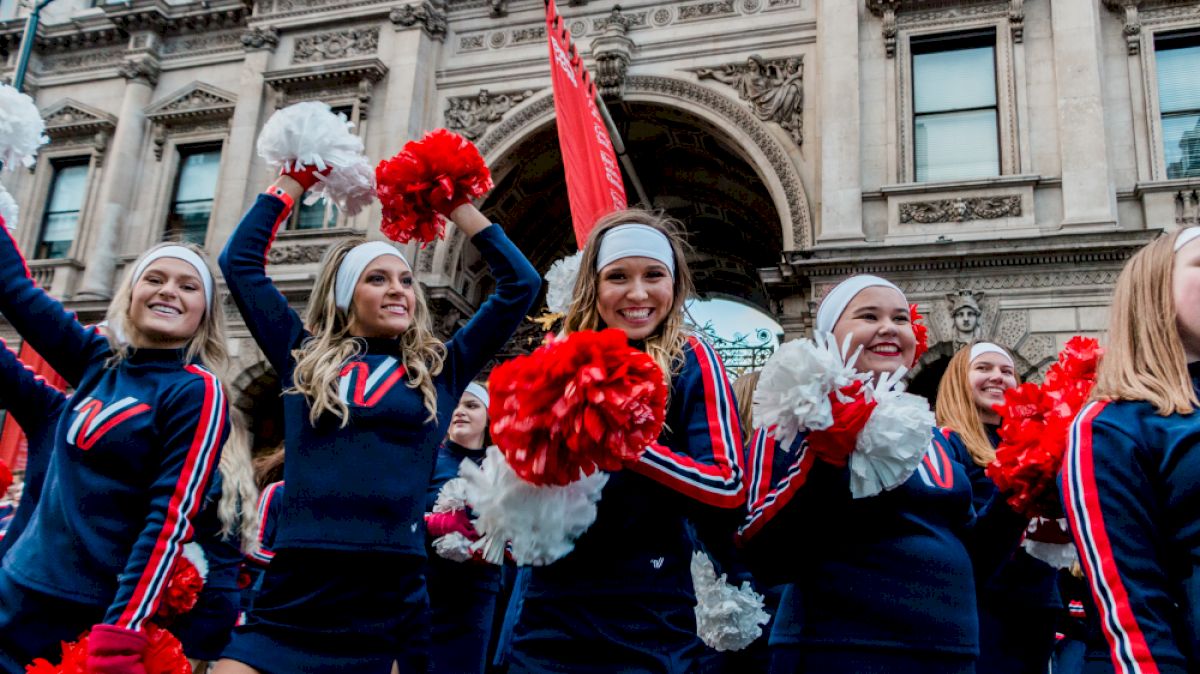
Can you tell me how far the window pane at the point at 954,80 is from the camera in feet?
41.7

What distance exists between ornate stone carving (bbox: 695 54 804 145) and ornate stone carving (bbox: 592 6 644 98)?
55.1 inches

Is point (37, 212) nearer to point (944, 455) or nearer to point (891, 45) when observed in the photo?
point (891, 45)

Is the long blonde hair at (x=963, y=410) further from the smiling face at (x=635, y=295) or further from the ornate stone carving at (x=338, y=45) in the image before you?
the ornate stone carving at (x=338, y=45)

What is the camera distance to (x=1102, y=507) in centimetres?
201

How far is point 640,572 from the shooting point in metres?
2.48

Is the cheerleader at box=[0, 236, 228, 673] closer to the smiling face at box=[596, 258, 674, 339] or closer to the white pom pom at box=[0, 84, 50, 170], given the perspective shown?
the white pom pom at box=[0, 84, 50, 170]

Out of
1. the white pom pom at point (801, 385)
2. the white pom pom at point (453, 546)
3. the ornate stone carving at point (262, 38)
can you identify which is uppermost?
the ornate stone carving at point (262, 38)

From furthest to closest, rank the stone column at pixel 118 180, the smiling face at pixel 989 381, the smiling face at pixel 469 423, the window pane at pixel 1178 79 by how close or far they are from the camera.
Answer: the stone column at pixel 118 180 → the window pane at pixel 1178 79 → the smiling face at pixel 469 423 → the smiling face at pixel 989 381

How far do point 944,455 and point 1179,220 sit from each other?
10.2 metres

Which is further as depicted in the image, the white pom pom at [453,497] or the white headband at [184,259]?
the white pom pom at [453,497]

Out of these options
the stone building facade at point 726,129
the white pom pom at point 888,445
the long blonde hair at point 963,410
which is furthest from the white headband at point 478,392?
the stone building facade at point 726,129

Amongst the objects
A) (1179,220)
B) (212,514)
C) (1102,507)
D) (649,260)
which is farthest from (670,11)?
(1102,507)

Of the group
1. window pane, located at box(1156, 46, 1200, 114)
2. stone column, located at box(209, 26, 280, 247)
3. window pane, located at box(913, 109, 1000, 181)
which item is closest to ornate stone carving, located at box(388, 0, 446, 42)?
stone column, located at box(209, 26, 280, 247)

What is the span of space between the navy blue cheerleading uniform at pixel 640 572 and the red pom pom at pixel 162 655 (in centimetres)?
95
